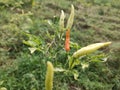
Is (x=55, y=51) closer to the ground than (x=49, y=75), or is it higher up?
closer to the ground

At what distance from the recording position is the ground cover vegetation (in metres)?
4.04

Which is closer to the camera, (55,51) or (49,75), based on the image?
(49,75)

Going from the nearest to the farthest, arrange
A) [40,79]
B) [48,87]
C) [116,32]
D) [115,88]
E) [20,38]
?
[48,87] → [40,79] → [115,88] → [20,38] → [116,32]

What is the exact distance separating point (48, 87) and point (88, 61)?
1141 mm

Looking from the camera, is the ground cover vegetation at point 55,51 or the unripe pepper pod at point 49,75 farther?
the ground cover vegetation at point 55,51

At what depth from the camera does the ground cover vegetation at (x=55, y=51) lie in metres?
4.04

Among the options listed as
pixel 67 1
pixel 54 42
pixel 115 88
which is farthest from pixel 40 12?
pixel 115 88

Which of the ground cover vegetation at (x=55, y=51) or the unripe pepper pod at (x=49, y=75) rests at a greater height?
the unripe pepper pod at (x=49, y=75)

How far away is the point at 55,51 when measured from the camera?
4.50 m

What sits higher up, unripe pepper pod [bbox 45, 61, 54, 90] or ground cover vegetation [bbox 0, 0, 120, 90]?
unripe pepper pod [bbox 45, 61, 54, 90]

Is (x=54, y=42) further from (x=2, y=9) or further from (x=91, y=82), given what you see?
(x=2, y=9)

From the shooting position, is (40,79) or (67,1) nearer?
(40,79)

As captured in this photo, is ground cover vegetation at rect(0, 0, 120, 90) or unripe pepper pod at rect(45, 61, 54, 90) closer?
unripe pepper pod at rect(45, 61, 54, 90)

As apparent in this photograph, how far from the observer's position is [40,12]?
6.41 metres
